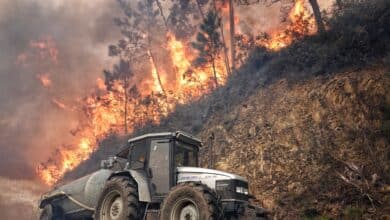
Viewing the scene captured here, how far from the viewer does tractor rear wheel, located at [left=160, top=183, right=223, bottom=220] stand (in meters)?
8.95

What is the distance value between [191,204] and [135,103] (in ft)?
84.7

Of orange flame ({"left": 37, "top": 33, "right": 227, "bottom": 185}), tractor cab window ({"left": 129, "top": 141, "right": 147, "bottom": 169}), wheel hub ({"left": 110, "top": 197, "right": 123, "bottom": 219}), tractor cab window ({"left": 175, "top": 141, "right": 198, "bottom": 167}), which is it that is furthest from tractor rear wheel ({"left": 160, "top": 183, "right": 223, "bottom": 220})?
orange flame ({"left": 37, "top": 33, "right": 227, "bottom": 185})

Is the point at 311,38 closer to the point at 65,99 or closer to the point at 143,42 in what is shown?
the point at 143,42

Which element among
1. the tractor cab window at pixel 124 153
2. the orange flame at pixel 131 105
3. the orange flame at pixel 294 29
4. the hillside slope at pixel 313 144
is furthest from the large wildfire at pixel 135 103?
the tractor cab window at pixel 124 153

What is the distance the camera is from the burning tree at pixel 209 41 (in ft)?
92.6

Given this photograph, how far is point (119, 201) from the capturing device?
10.8m

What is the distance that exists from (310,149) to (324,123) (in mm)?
1325

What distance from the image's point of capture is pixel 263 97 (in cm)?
1994

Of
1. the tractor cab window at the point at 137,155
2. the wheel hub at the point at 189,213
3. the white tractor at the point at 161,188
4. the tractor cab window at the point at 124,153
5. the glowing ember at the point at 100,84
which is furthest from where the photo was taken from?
the glowing ember at the point at 100,84

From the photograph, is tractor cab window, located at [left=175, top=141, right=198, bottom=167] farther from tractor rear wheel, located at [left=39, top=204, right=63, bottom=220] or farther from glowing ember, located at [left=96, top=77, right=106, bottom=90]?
glowing ember, located at [left=96, top=77, right=106, bottom=90]

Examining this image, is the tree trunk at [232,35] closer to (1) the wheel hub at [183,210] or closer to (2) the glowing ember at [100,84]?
(2) the glowing ember at [100,84]

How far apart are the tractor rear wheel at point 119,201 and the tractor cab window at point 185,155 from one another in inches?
54.7

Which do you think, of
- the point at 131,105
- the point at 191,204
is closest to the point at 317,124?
the point at 191,204

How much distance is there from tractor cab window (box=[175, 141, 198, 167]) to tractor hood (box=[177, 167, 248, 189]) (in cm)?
36
